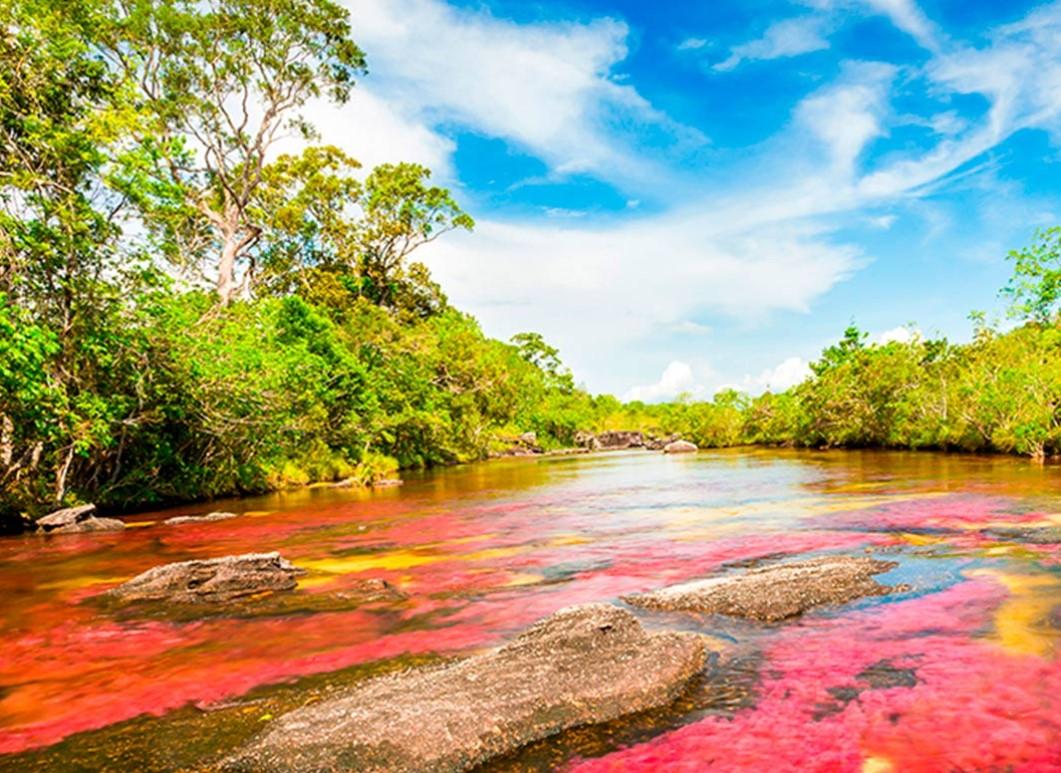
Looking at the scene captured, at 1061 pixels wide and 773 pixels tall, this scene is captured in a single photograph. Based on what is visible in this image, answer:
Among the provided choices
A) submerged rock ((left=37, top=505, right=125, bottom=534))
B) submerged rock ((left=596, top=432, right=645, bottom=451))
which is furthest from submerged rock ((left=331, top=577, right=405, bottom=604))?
submerged rock ((left=596, top=432, right=645, bottom=451))

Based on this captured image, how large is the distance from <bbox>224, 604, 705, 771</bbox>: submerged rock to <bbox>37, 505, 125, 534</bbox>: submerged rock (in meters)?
12.7

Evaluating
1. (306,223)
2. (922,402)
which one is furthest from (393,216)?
(922,402)

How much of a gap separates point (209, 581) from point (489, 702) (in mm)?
5588

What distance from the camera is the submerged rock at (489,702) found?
394cm

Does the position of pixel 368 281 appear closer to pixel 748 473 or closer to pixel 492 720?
pixel 748 473

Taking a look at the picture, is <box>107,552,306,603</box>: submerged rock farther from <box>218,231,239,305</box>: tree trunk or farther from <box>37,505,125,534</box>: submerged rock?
<box>218,231,239,305</box>: tree trunk

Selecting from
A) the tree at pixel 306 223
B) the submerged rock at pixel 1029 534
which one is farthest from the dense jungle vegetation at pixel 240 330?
the submerged rock at pixel 1029 534

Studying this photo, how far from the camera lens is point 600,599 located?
7809 mm

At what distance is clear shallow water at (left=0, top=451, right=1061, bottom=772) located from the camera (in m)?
4.25

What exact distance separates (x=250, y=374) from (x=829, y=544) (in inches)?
598

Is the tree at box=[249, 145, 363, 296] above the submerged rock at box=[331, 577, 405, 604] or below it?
above

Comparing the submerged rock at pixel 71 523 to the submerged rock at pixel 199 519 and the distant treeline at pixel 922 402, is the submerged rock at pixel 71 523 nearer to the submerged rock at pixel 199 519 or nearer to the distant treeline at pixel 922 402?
the submerged rock at pixel 199 519

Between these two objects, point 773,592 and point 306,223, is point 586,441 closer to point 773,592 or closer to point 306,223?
point 306,223

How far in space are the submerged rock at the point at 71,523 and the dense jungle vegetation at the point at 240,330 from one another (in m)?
1.03
